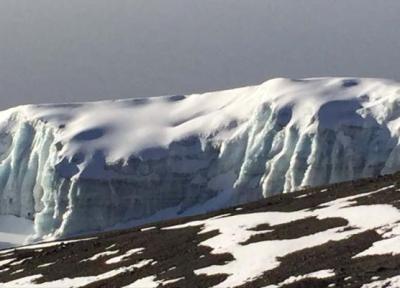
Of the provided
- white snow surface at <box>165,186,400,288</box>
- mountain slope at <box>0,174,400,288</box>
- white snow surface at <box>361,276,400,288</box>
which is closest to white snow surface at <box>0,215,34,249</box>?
mountain slope at <box>0,174,400,288</box>

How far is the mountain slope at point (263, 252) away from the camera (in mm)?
33781

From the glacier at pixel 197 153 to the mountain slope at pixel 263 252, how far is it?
179 ft

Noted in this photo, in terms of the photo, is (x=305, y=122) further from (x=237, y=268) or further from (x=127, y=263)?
(x=237, y=268)

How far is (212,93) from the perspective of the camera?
147 m

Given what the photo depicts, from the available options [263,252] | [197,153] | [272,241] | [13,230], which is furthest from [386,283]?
[13,230]

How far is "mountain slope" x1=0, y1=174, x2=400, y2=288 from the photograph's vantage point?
33.8 metres

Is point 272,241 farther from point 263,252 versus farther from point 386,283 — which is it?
point 386,283

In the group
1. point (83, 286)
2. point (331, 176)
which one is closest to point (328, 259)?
point (83, 286)

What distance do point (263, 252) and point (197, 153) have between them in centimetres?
8747

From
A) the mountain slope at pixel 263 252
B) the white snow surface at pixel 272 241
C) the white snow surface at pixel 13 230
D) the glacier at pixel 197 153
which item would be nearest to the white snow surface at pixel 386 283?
the mountain slope at pixel 263 252

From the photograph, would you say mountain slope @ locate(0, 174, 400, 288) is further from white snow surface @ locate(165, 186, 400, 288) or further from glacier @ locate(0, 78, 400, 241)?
glacier @ locate(0, 78, 400, 241)

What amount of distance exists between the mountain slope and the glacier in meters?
54.7

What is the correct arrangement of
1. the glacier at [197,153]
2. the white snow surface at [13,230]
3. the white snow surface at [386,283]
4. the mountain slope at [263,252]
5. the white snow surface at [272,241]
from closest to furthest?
the white snow surface at [386,283] < the mountain slope at [263,252] < the white snow surface at [272,241] < the glacier at [197,153] < the white snow surface at [13,230]

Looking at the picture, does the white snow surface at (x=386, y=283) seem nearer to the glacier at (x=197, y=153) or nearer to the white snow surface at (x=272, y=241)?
the white snow surface at (x=272, y=241)
